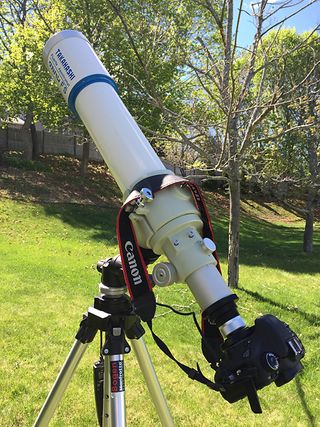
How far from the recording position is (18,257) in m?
7.93

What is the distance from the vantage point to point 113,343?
159 cm

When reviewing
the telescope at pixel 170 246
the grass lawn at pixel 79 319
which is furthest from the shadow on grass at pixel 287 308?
the telescope at pixel 170 246

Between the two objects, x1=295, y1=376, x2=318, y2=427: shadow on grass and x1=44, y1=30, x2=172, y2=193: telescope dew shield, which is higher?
x1=44, y1=30, x2=172, y2=193: telescope dew shield

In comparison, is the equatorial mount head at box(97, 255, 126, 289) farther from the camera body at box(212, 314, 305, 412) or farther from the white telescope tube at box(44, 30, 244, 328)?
the camera body at box(212, 314, 305, 412)

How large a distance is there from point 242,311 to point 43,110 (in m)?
10.9

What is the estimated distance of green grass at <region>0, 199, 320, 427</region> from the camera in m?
3.21

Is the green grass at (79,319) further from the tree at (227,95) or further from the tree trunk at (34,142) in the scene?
the tree trunk at (34,142)

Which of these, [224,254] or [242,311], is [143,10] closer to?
[242,311]

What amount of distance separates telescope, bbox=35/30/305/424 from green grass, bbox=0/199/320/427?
6.75 feet

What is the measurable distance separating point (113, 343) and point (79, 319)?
350 cm

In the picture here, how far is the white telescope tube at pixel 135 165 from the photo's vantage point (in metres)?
1.39

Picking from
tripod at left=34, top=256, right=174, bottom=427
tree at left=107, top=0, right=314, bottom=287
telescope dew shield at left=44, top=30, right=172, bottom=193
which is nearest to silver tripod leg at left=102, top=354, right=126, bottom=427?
tripod at left=34, top=256, right=174, bottom=427

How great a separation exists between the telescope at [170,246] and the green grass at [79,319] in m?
2.06

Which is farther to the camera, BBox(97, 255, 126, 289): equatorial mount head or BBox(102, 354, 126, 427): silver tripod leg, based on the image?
BBox(97, 255, 126, 289): equatorial mount head
